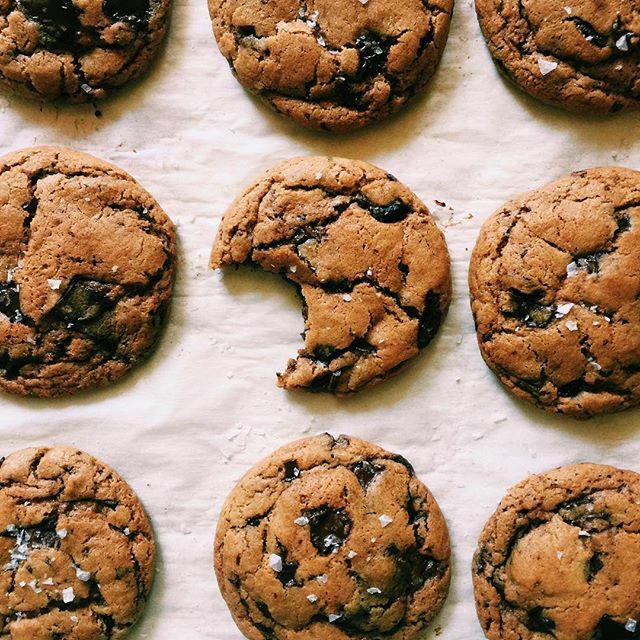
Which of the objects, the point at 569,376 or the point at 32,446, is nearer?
the point at 569,376

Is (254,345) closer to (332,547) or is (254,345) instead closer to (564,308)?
(332,547)

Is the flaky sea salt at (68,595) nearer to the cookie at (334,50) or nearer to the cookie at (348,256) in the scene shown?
the cookie at (348,256)

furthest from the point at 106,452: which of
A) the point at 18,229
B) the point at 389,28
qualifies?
the point at 389,28

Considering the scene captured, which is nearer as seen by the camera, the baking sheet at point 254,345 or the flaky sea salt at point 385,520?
the flaky sea salt at point 385,520

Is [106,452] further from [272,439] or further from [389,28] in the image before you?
[389,28]

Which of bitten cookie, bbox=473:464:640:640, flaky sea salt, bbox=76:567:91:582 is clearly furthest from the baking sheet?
flaky sea salt, bbox=76:567:91:582

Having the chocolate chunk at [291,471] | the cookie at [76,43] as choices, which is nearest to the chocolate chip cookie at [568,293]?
the chocolate chunk at [291,471]
